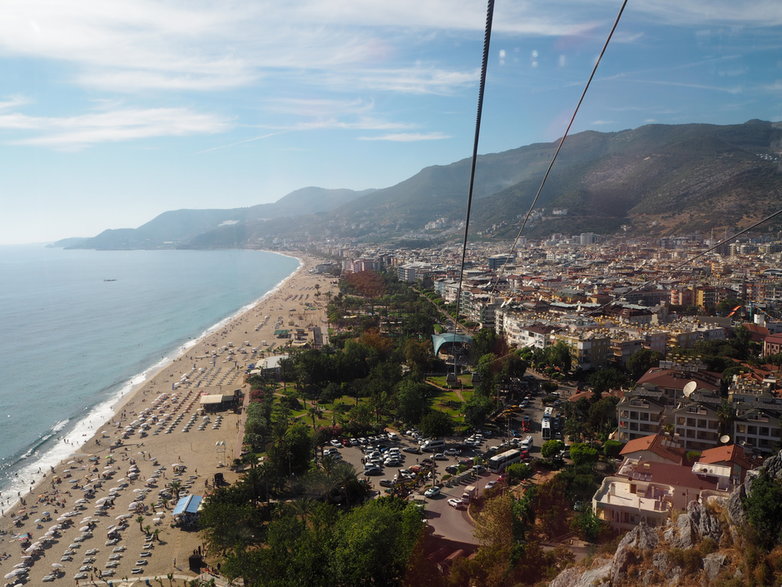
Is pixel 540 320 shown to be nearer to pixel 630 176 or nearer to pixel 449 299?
pixel 449 299

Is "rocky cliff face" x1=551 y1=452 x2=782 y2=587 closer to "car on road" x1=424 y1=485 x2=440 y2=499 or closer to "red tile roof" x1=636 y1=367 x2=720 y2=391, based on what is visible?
A: "car on road" x1=424 y1=485 x2=440 y2=499

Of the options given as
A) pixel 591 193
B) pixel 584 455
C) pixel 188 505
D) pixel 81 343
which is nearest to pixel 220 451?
pixel 188 505

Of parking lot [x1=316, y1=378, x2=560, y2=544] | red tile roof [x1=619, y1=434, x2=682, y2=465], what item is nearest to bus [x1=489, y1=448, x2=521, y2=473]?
parking lot [x1=316, y1=378, x2=560, y2=544]

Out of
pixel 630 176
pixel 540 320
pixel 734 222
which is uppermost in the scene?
pixel 630 176

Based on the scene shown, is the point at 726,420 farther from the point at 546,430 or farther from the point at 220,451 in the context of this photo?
the point at 220,451

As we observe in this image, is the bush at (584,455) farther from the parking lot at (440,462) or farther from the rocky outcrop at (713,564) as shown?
the rocky outcrop at (713,564)

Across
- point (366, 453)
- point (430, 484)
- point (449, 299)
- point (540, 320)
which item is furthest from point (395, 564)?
point (449, 299)
